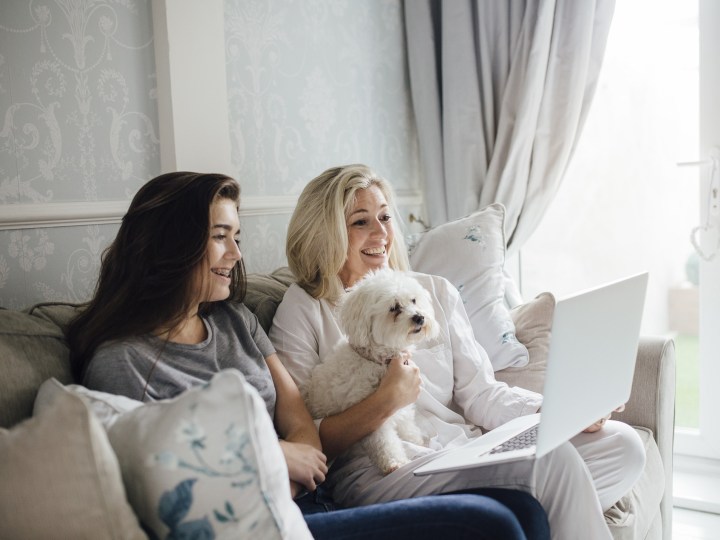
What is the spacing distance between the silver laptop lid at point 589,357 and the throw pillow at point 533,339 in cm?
56

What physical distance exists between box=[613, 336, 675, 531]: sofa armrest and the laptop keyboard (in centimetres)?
75

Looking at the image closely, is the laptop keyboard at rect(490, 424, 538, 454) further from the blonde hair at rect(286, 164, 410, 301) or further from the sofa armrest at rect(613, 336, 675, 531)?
the sofa armrest at rect(613, 336, 675, 531)

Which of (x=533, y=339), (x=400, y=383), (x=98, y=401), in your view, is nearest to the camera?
(x=98, y=401)

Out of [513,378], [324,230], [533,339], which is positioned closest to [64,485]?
[324,230]

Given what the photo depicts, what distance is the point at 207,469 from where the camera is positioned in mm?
1015

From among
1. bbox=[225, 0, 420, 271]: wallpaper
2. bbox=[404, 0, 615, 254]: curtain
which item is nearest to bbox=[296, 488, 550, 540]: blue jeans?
bbox=[225, 0, 420, 271]: wallpaper

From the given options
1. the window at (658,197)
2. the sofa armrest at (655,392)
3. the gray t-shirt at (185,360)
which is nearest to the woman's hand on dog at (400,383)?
the gray t-shirt at (185,360)

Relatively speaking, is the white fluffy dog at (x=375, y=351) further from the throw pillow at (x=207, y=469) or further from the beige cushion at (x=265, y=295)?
the throw pillow at (x=207, y=469)

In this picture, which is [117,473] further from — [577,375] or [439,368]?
[439,368]

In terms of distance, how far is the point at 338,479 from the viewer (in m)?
1.74

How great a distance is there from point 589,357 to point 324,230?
83 cm

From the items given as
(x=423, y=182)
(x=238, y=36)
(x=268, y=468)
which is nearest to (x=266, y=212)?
(x=238, y=36)

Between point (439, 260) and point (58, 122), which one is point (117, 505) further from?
point (439, 260)

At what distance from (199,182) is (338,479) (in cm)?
77
